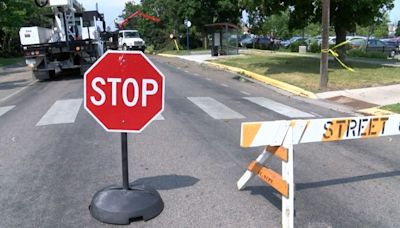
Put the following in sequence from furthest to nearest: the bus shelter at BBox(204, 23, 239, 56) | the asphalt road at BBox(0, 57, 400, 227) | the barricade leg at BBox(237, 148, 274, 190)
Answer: the bus shelter at BBox(204, 23, 239, 56) → the barricade leg at BBox(237, 148, 274, 190) → the asphalt road at BBox(0, 57, 400, 227)

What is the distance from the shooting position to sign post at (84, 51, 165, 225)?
15.2 ft

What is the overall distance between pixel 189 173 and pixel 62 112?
568cm

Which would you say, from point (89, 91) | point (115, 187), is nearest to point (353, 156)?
point (115, 187)

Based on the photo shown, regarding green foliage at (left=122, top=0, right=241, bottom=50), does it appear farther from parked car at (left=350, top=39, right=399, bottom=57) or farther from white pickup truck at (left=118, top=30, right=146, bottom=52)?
parked car at (left=350, top=39, right=399, bottom=57)

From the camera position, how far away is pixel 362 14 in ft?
62.8

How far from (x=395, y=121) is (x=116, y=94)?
2.99m

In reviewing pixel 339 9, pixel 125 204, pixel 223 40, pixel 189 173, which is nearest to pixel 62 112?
pixel 189 173

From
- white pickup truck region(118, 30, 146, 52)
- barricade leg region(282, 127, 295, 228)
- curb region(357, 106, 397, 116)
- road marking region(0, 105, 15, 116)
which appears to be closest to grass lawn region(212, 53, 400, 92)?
curb region(357, 106, 397, 116)

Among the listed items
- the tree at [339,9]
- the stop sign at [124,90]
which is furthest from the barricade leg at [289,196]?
the tree at [339,9]

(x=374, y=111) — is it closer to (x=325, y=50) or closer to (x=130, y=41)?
(x=325, y=50)

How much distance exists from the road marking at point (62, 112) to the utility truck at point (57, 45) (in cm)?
617

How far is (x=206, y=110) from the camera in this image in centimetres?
1085

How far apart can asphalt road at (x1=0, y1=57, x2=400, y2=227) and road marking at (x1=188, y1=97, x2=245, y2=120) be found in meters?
0.07

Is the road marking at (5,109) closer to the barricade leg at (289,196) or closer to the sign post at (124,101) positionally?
the sign post at (124,101)
